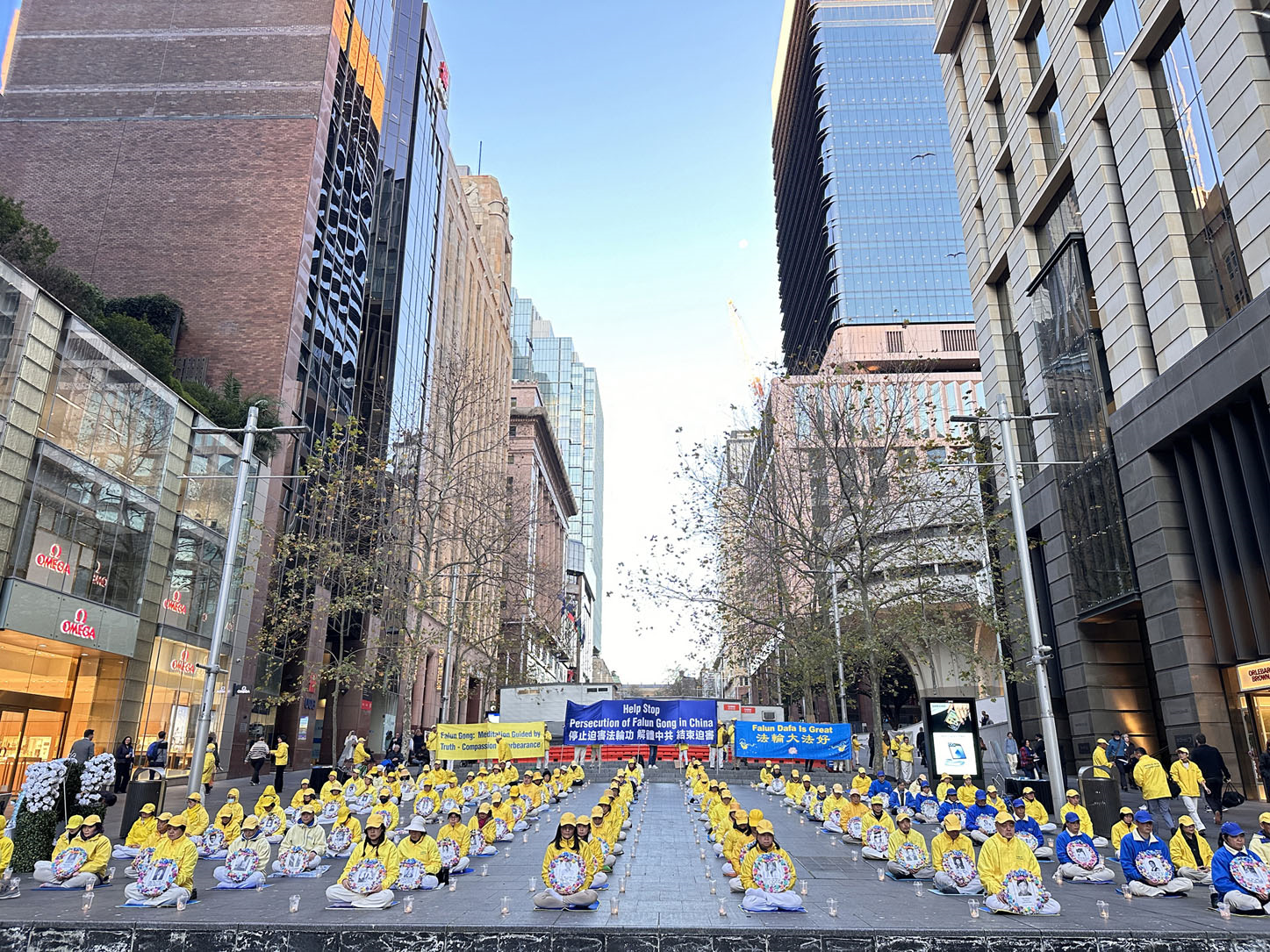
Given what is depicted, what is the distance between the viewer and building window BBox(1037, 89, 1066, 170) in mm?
31938

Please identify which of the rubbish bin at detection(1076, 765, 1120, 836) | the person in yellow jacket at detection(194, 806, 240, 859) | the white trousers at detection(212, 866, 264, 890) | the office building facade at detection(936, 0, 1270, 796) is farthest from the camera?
the office building facade at detection(936, 0, 1270, 796)

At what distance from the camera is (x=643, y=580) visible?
1344 inches

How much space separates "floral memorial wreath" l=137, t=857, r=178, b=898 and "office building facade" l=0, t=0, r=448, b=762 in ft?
93.7

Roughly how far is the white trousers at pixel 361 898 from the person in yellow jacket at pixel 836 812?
35.7 feet

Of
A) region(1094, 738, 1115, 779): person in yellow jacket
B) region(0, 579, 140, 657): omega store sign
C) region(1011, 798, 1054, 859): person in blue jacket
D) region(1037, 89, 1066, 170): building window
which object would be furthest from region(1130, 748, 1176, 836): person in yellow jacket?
region(0, 579, 140, 657): omega store sign

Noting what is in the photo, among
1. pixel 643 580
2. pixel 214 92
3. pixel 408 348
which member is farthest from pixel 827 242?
pixel 643 580

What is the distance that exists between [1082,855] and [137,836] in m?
15.7

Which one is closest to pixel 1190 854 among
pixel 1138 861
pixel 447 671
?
pixel 1138 861

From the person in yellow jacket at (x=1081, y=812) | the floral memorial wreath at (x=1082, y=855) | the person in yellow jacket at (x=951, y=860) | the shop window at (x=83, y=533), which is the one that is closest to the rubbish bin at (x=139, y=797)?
the shop window at (x=83, y=533)

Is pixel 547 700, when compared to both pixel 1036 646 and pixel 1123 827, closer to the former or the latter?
pixel 1036 646

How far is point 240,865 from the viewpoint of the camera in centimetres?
1302

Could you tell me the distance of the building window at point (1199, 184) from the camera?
2264 centimetres

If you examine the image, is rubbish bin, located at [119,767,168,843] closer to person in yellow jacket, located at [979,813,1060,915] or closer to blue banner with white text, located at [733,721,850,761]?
person in yellow jacket, located at [979,813,1060,915]

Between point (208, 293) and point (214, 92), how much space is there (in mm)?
12975
